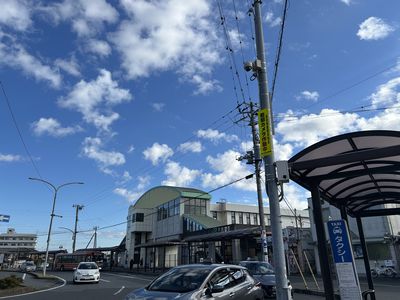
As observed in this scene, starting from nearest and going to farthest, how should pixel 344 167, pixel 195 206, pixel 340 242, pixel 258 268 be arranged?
pixel 340 242, pixel 344 167, pixel 258 268, pixel 195 206

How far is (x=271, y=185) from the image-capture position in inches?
305

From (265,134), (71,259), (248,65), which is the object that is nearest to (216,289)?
(265,134)

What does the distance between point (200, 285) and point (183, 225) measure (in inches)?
1784

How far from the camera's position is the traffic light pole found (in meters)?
7.10

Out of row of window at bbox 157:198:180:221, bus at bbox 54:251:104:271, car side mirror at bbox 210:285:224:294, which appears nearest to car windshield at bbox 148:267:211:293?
car side mirror at bbox 210:285:224:294

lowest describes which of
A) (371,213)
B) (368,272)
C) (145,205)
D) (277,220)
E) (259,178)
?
(368,272)

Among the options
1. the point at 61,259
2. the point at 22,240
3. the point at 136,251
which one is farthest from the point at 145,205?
the point at 22,240

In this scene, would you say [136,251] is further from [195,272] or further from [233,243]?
[195,272]

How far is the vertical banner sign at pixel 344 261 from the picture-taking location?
7.10 m

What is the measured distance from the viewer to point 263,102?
8445 millimetres

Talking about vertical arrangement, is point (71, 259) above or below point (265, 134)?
above

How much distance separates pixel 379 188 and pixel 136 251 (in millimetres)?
58297

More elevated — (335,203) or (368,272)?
(335,203)

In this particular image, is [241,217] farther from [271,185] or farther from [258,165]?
[271,185]
